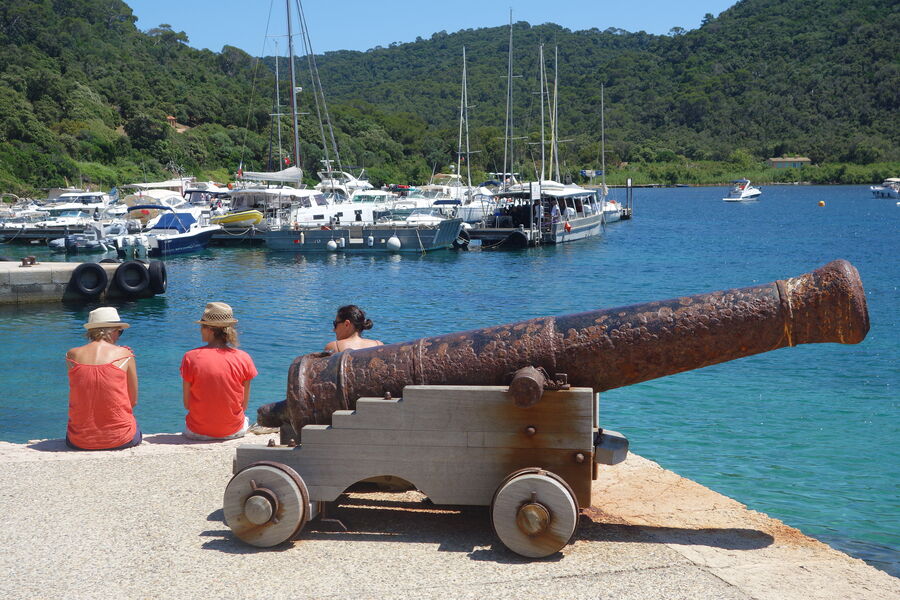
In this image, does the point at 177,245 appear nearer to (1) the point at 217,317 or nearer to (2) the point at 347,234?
(2) the point at 347,234

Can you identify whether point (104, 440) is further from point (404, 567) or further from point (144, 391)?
point (144, 391)

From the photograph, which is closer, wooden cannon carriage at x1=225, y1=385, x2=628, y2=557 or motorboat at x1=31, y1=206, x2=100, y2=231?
wooden cannon carriage at x1=225, y1=385, x2=628, y2=557

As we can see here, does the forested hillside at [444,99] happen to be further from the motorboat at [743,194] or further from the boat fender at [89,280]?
the boat fender at [89,280]

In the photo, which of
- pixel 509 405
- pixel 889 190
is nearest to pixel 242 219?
pixel 509 405

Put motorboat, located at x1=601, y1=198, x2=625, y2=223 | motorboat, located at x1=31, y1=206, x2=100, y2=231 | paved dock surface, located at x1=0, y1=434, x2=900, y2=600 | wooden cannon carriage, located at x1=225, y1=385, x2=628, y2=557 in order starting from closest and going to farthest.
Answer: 1. paved dock surface, located at x1=0, y1=434, x2=900, y2=600
2. wooden cannon carriage, located at x1=225, y1=385, x2=628, y2=557
3. motorboat, located at x1=31, y1=206, x2=100, y2=231
4. motorboat, located at x1=601, y1=198, x2=625, y2=223

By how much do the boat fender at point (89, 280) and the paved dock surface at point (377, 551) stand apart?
18.7 metres

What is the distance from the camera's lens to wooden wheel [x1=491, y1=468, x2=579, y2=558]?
4.71 meters

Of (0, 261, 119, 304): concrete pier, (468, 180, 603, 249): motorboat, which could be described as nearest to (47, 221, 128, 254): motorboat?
(0, 261, 119, 304): concrete pier

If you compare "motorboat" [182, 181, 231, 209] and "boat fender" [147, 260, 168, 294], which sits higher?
"motorboat" [182, 181, 231, 209]

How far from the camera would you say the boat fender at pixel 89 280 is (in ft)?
78.3

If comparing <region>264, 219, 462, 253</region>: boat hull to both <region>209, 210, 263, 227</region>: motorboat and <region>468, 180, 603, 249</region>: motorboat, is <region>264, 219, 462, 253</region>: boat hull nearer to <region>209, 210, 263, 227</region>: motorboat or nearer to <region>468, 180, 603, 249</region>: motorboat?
<region>209, 210, 263, 227</region>: motorboat

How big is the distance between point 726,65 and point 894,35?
2879 centimetres

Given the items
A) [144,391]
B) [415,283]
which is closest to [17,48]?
[415,283]

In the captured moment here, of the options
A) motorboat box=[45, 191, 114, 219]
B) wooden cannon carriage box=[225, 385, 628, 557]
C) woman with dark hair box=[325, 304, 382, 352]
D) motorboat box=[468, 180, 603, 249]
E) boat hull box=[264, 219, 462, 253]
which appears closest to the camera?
wooden cannon carriage box=[225, 385, 628, 557]
